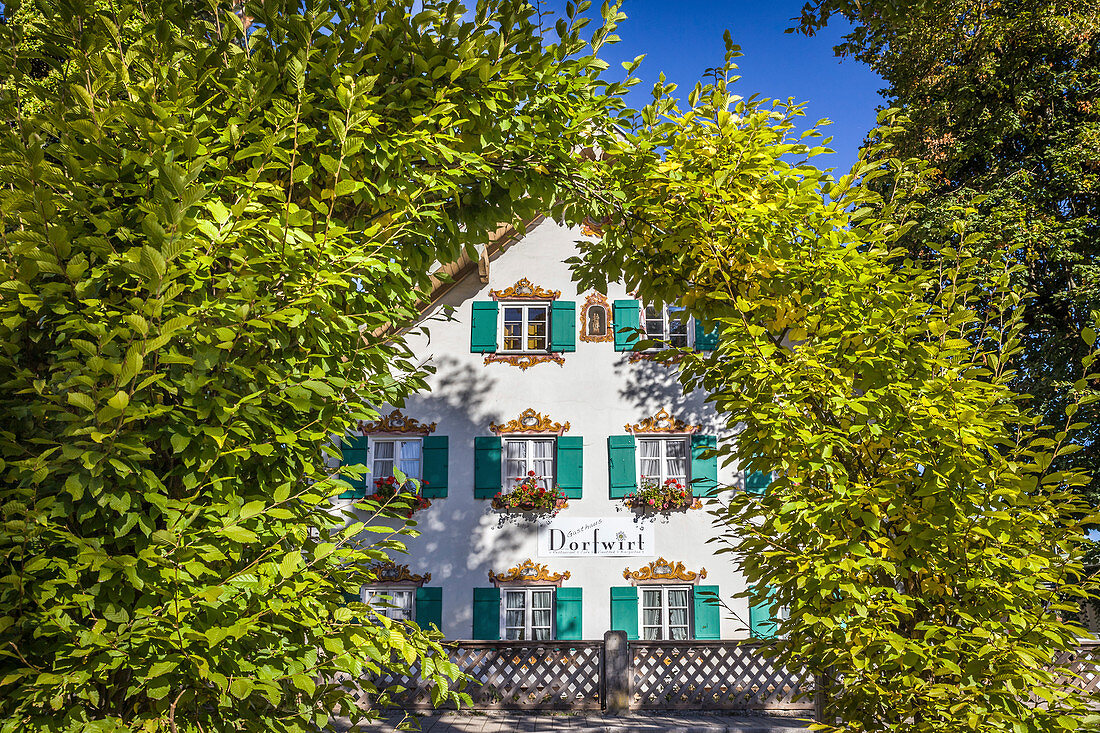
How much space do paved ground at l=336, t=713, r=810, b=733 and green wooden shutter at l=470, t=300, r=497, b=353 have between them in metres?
5.14

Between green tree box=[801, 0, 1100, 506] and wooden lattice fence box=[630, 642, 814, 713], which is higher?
green tree box=[801, 0, 1100, 506]

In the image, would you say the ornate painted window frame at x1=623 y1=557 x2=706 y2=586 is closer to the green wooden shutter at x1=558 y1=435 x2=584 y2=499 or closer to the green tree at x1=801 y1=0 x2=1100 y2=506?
the green wooden shutter at x1=558 y1=435 x2=584 y2=499

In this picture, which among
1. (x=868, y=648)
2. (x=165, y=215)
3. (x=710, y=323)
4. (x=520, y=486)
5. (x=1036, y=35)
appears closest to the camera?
(x=165, y=215)

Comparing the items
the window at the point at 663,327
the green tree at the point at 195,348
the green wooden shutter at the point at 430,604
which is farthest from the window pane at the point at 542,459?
the green tree at the point at 195,348

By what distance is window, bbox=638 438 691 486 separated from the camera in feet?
35.2

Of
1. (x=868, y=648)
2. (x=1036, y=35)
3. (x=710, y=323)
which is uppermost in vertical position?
(x=1036, y=35)

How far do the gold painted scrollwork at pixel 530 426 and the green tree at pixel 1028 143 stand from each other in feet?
21.1

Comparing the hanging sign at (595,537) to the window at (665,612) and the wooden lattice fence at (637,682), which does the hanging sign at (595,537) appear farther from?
the wooden lattice fence at (637,682)

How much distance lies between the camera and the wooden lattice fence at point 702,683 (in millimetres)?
8711

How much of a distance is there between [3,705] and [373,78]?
2.06 meters

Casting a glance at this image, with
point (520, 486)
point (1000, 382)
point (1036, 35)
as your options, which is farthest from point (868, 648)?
point (1036, 35)

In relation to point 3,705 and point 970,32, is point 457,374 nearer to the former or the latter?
point 3,705

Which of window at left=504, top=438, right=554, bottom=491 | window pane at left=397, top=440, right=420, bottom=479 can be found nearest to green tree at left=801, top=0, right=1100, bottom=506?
window at left=504, top=438, right=554, bottom=491

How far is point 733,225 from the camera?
3.40 metres
